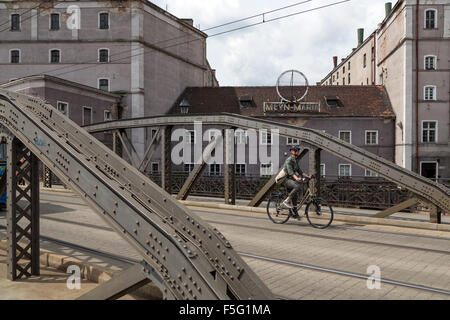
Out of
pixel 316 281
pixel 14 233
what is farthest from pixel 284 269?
pixel 14 233

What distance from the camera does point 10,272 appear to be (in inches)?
238

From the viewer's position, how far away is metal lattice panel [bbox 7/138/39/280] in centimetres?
596

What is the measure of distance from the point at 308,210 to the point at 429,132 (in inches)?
1185

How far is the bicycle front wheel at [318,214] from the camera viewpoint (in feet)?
35.4

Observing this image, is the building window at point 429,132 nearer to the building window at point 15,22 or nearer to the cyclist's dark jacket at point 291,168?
the cyclist's dark jacket at point 291,168

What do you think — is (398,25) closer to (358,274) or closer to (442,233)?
(442,233)

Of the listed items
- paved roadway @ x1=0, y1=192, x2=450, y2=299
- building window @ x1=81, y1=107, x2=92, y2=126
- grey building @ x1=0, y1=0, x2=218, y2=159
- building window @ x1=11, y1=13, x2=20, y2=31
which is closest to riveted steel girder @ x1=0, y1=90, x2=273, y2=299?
paved roadway @ x1=0, y1=192, x2=450, y2=299

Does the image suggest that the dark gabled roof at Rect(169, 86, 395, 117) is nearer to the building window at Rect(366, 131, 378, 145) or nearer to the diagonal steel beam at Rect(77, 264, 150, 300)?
the building window at Rect(366, 131, 378, 145)

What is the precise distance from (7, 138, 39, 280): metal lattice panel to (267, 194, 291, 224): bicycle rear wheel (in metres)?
6.90

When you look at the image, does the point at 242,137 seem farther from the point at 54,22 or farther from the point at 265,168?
the point at 54,22

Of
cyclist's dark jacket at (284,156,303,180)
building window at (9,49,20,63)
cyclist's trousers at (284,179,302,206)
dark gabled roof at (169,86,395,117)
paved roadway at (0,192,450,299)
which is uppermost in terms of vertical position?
building window at (9,49,20,63)

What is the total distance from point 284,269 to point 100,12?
130 ft

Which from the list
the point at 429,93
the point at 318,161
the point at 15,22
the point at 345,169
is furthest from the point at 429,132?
the point at 15,22
